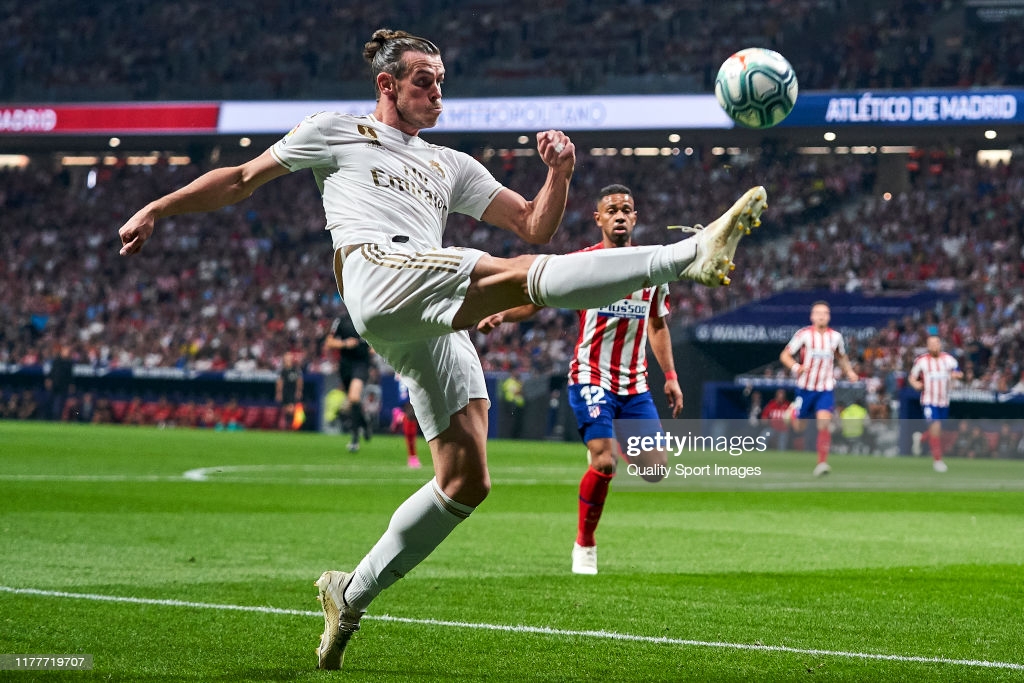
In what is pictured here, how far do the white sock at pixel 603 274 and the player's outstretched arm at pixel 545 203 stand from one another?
0.72 meters

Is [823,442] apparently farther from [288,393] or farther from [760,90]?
[288,393]

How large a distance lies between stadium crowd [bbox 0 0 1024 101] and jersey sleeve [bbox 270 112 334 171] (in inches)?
1284

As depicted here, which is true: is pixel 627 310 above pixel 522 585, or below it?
above

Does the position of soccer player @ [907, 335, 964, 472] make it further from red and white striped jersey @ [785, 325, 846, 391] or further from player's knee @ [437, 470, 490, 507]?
player's knee @ [437, 470, 490, 507]

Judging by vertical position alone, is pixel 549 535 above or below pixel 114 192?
below

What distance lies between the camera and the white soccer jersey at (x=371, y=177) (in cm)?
523

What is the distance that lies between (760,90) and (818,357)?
1214 centimetres

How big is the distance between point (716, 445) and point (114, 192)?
29.7 m

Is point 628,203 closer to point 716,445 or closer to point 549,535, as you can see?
point 549,535

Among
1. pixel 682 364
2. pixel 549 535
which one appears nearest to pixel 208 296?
pixel 682 364

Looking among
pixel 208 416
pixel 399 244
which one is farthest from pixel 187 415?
pixel 399 244

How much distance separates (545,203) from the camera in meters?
5.54

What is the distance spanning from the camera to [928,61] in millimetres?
36844

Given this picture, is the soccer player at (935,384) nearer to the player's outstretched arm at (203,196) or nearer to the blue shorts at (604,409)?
the blue shorts at (604,409)
